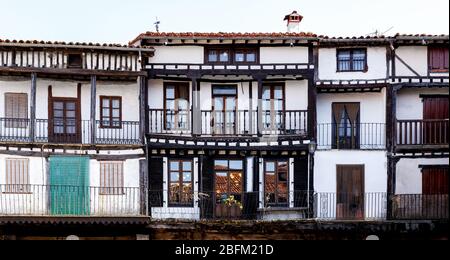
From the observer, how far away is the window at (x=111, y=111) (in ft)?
42.9

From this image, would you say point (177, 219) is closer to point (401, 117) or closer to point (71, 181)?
point (71, 181)

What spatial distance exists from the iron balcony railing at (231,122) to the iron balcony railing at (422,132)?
7.61 feet

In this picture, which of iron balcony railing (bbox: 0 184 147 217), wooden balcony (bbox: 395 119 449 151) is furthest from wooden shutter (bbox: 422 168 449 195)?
iron balcony railing (bbox: 0 184 147 217)

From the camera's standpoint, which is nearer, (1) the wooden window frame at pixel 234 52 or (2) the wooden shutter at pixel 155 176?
(1) the wooden window frame at pixel 234 52

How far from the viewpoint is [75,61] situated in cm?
1274

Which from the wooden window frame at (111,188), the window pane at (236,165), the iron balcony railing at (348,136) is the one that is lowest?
the wooden window frame at (111,188)

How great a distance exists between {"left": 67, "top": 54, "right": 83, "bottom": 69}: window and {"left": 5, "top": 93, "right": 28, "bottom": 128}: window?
3.84ft

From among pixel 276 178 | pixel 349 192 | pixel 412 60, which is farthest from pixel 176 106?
pixel 412 60

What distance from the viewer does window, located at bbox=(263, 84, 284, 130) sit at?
13.1 metres

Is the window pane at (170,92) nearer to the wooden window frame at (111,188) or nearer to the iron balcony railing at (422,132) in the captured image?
the wooden window frame at (111,188)

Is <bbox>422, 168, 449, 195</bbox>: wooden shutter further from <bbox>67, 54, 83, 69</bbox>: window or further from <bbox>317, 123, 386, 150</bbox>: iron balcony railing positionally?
<bbox>67, 54, 83, 69</bbox>: window

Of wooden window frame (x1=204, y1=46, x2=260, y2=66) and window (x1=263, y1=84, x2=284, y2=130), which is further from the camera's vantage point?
window (x1=263, y1=84, x2=284, y2=130)

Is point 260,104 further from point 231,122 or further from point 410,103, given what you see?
point 410,103

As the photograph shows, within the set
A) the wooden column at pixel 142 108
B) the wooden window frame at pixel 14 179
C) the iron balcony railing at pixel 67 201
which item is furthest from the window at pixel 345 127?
the wooden window frame at pixel 14 179
